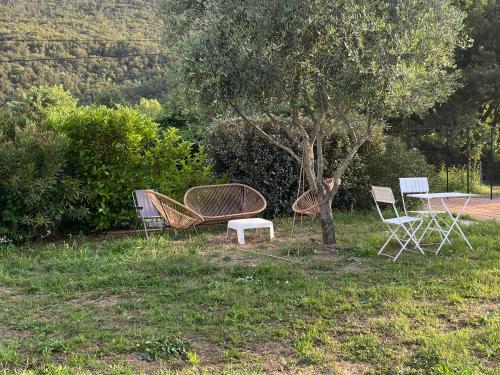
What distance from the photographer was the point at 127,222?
30.6 ft

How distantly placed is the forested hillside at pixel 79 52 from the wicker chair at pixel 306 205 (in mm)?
24159

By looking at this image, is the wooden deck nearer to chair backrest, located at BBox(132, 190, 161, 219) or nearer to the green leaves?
chair backrest, located at BBox(132, 190, 161, 219)

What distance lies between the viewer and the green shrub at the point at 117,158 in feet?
28.7

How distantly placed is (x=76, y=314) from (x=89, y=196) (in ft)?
13.9

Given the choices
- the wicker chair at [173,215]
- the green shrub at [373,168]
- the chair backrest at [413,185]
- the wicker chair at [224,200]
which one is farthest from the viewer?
the green shrub at [373,168]

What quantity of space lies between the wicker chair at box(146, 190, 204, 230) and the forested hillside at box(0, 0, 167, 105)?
25014mm

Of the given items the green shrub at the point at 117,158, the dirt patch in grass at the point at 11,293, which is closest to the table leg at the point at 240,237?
the green shrub at the point at 117,158

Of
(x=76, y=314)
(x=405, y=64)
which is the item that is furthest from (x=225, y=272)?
(x=405, y=64)

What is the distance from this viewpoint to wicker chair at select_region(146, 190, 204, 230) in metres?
7.66

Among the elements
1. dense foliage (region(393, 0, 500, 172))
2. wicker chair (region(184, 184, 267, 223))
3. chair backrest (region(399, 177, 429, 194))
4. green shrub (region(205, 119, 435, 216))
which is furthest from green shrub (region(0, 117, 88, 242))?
dense foliage (region(393, 0, 500, 172))

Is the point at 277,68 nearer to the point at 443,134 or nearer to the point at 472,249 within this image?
the point at 472,249

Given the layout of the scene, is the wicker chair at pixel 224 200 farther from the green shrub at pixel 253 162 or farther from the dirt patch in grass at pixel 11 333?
the dirt patch in grass at pixel 11 333

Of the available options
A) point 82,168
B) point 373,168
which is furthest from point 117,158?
point 373,168

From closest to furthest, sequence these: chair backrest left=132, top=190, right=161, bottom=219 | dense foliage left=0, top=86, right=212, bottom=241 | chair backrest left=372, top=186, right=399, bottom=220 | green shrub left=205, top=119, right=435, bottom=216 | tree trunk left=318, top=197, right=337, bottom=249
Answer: chair backrest left=372, top=186, right=399, bottom=220 → tree trunk left=318, top=197, right=337, bottom=249 → dense foliage left=0, top=86, right=212, bottom=241 → chair backrest left=132, top=190, right=161, bottom=219 → green shrub left=205, top=119, right=435, bottom=216
